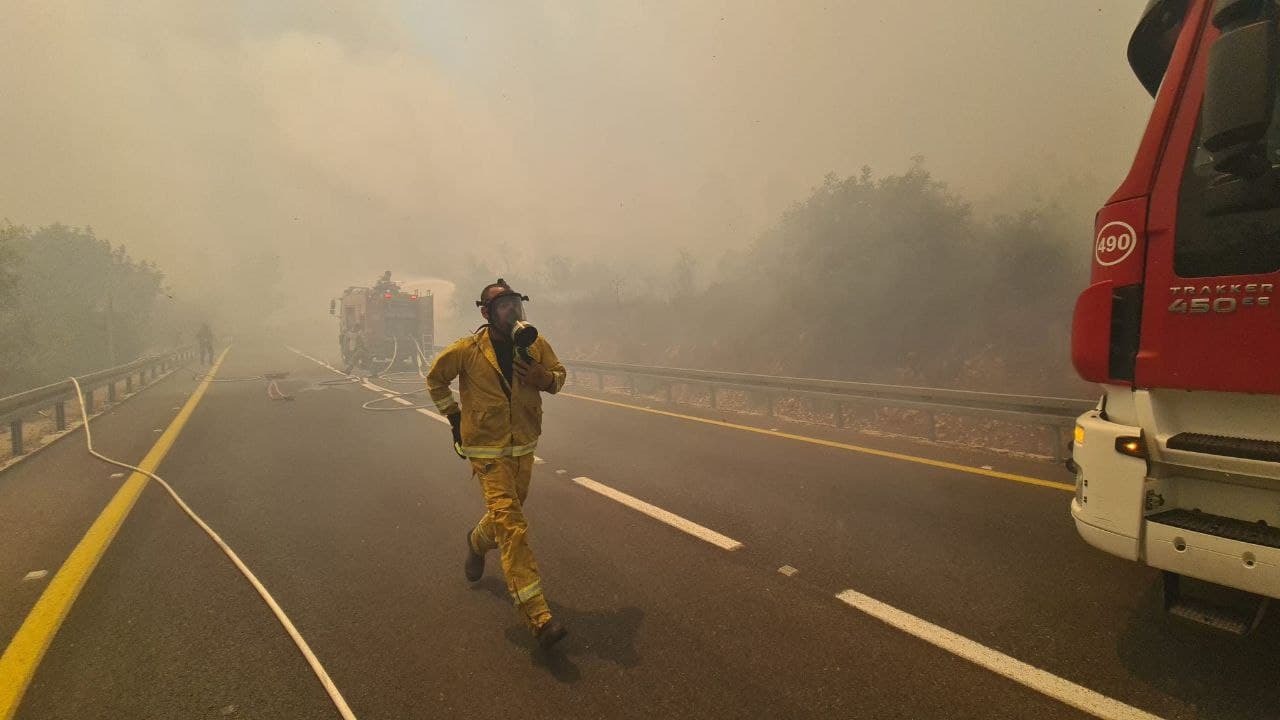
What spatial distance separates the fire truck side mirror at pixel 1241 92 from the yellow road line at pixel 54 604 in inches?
225

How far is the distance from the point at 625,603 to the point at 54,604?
3.65m

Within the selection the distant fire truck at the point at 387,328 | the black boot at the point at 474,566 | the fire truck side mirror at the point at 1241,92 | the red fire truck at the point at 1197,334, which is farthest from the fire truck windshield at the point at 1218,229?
the distant fire truck at the point at 387,328

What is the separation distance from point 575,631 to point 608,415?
25.1 ft

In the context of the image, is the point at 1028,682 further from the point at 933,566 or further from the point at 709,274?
the point at 709,274

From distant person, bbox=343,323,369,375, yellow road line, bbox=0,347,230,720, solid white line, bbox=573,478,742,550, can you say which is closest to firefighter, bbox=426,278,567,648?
solid white line, bbox=573,478,742,550

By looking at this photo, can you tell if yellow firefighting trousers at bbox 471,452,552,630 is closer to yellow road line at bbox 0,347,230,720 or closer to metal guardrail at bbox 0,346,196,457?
yellow road line at bbox 0,347,230,720

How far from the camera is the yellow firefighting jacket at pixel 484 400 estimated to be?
11.0 feet

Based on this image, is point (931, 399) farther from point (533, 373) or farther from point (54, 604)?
point (54, 604)

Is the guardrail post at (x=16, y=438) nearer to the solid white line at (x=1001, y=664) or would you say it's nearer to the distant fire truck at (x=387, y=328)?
the distant fire truck at (x=387, y=328)

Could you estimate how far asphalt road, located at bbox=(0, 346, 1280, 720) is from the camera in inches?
101

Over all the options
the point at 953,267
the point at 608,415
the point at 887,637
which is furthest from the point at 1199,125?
the point at 953,267

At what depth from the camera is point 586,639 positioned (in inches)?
121

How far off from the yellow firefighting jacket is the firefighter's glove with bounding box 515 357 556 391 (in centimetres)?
4

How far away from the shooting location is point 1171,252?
2492mm
